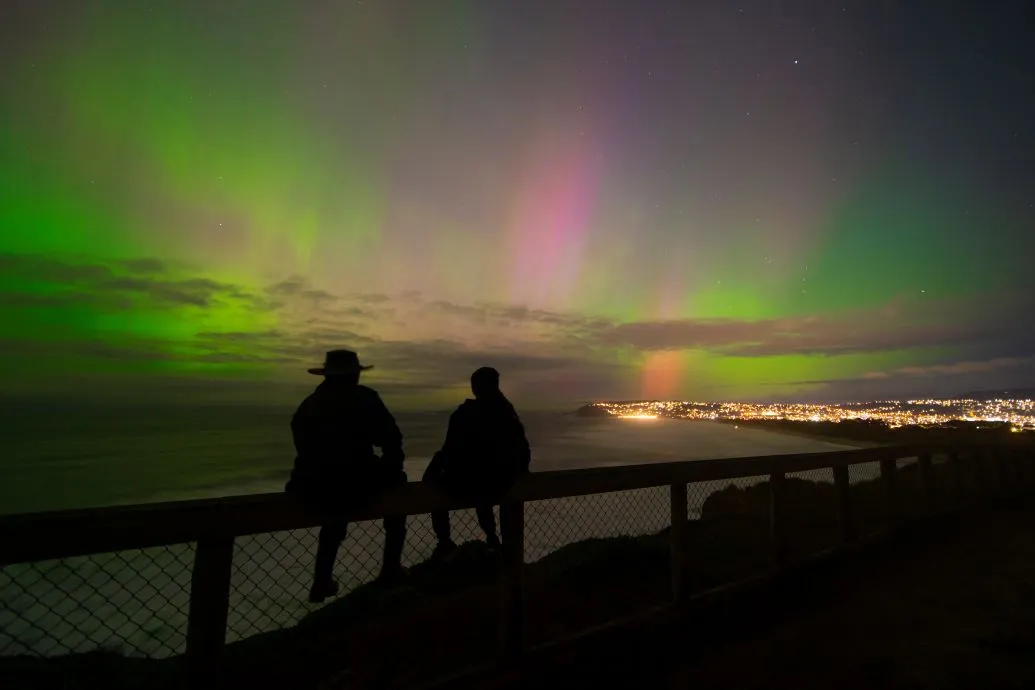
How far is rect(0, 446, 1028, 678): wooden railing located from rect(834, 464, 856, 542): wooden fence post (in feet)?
7.36

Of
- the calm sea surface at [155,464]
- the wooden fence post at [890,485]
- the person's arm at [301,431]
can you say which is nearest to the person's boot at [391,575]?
the person's arm at [301,431]

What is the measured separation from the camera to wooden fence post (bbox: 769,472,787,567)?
5848mm

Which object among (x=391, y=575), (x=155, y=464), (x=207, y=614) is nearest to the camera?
(x=207, y=614)

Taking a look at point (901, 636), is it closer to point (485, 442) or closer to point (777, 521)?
point (777, 521)

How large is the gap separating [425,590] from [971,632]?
6.87 m

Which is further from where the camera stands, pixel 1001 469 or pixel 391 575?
pixel 1001 469

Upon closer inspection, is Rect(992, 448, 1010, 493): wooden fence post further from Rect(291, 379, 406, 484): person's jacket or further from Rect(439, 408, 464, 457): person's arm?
Rect(291, 379, 406, 484): person's jacket

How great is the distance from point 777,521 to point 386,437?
469 cm

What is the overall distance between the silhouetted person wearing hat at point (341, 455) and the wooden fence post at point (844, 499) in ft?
19.8

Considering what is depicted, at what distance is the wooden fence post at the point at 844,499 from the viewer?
23.2 feet

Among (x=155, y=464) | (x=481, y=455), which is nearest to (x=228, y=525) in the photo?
(x=481, y=455)

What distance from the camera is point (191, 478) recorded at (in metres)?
44.3

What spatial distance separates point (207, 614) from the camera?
2639mm

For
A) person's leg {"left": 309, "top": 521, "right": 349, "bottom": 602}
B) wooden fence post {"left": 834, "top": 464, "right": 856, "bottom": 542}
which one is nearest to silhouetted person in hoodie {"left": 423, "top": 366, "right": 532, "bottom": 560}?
person's leg {"left": 309, "top": 521, "right": 349, "bottom": 602}
